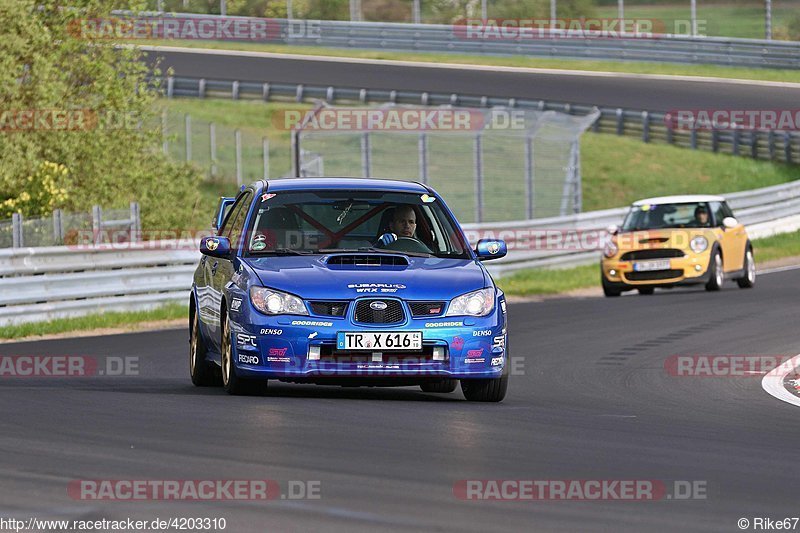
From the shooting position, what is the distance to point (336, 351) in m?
11.1

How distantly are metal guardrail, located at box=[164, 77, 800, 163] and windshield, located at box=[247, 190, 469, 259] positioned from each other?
34638 millimetres

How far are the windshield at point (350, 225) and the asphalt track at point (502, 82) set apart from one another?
119 feet

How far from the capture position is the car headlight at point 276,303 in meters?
11.1

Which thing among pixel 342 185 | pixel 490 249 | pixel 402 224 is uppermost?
pixel 342 185

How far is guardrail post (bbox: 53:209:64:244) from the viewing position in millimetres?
21938

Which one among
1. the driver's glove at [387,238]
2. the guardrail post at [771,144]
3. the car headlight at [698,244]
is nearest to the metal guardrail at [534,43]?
the guardrail post at [771,144]

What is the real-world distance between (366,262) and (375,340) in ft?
2.27

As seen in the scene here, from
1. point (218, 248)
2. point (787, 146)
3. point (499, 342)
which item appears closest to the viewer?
point (499, 342)

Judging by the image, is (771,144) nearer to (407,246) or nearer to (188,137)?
(188,137)

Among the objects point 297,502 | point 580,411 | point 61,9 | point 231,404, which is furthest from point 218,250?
point 61,9

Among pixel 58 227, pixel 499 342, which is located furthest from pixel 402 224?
pixel 58 227

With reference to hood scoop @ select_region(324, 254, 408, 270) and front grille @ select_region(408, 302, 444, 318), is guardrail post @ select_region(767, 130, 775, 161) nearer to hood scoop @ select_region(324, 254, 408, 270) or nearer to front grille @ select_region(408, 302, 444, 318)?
hood scoop @ select_region(324, 254, 408, 270)

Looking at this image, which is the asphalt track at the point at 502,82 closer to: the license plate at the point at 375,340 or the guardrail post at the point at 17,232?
the guardrail post at the point at 17,232

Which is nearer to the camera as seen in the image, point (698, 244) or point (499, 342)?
point (499, 342)
